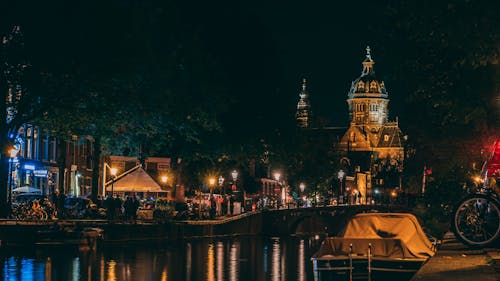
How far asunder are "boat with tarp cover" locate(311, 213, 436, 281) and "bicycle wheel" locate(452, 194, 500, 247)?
4.24 m

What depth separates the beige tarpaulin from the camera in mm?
24562

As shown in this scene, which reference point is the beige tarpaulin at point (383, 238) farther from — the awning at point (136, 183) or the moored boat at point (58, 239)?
the awning at point (136, 183)

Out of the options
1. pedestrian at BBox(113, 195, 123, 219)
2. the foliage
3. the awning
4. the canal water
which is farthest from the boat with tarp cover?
the awning

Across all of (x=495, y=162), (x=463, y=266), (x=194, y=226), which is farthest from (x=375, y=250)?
(x=194, y=226)

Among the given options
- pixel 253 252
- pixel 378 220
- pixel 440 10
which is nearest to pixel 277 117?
pixel 253 252

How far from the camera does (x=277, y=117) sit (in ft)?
212

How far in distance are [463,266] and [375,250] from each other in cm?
672

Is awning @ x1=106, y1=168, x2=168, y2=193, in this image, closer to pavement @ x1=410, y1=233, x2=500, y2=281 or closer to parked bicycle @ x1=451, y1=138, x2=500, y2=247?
pavement @ x1=410, y1=233, x2=500, y2=281

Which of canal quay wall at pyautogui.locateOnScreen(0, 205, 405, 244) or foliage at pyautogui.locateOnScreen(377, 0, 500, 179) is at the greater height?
foliage at pyautogui.locateOnScreen(377, 0, 500, 179)

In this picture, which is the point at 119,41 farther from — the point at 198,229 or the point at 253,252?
the point at 198,229

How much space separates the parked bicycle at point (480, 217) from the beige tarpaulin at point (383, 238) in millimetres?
4460

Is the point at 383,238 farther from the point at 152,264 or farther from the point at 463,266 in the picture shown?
the point at 152,264

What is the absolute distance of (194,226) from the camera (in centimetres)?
5675

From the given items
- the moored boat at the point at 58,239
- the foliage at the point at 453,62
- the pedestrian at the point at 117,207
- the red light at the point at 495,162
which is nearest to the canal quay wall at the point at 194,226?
the moored boat at the point at 58,239
